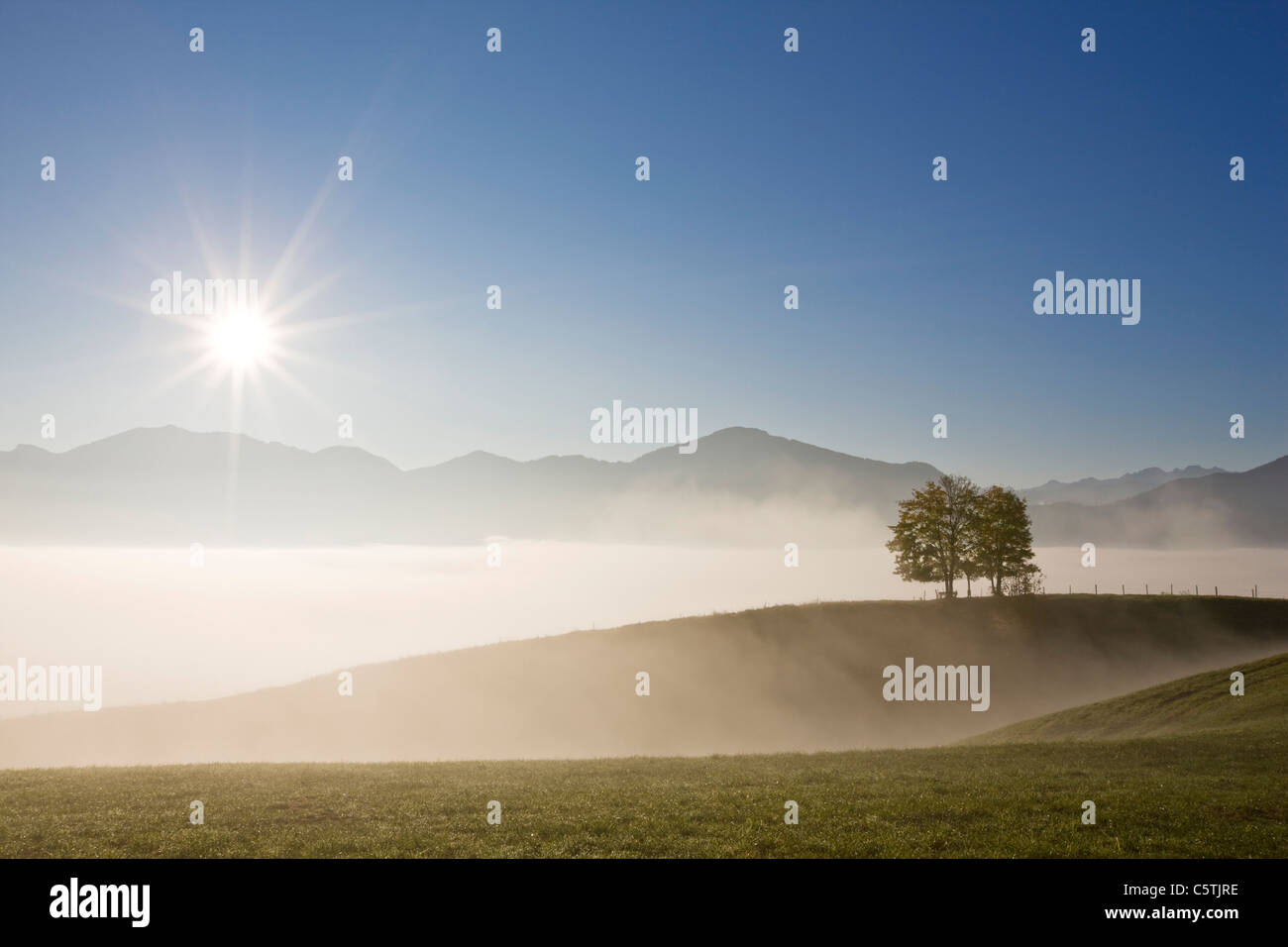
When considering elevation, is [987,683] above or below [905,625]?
below

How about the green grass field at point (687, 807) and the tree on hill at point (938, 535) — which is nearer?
the green grass field at point (687, 807)

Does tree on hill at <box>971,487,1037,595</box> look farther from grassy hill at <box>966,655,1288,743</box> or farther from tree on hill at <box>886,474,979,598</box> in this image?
grassy hill at <box>966,655,1288,743</box>

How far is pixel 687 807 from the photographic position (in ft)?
72.3

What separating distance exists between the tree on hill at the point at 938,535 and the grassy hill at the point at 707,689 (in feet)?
14.0

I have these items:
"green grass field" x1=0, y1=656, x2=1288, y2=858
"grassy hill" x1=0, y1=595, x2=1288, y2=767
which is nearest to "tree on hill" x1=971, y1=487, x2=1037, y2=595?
"grassy hill" x1=0, y1=595, x2=1288, y2=767

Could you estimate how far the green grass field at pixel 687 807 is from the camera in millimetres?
18281

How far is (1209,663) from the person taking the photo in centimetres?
7000

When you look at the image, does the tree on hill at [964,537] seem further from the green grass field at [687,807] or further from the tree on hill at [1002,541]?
the green grass field at [687,807]

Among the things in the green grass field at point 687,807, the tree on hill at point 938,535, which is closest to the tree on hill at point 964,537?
the tree on hill at point 938,535

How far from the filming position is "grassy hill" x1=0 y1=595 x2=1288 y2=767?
6588 centimetres

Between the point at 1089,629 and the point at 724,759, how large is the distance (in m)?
60.5

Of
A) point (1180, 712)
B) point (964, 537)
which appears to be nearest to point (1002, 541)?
point (964, 537)
